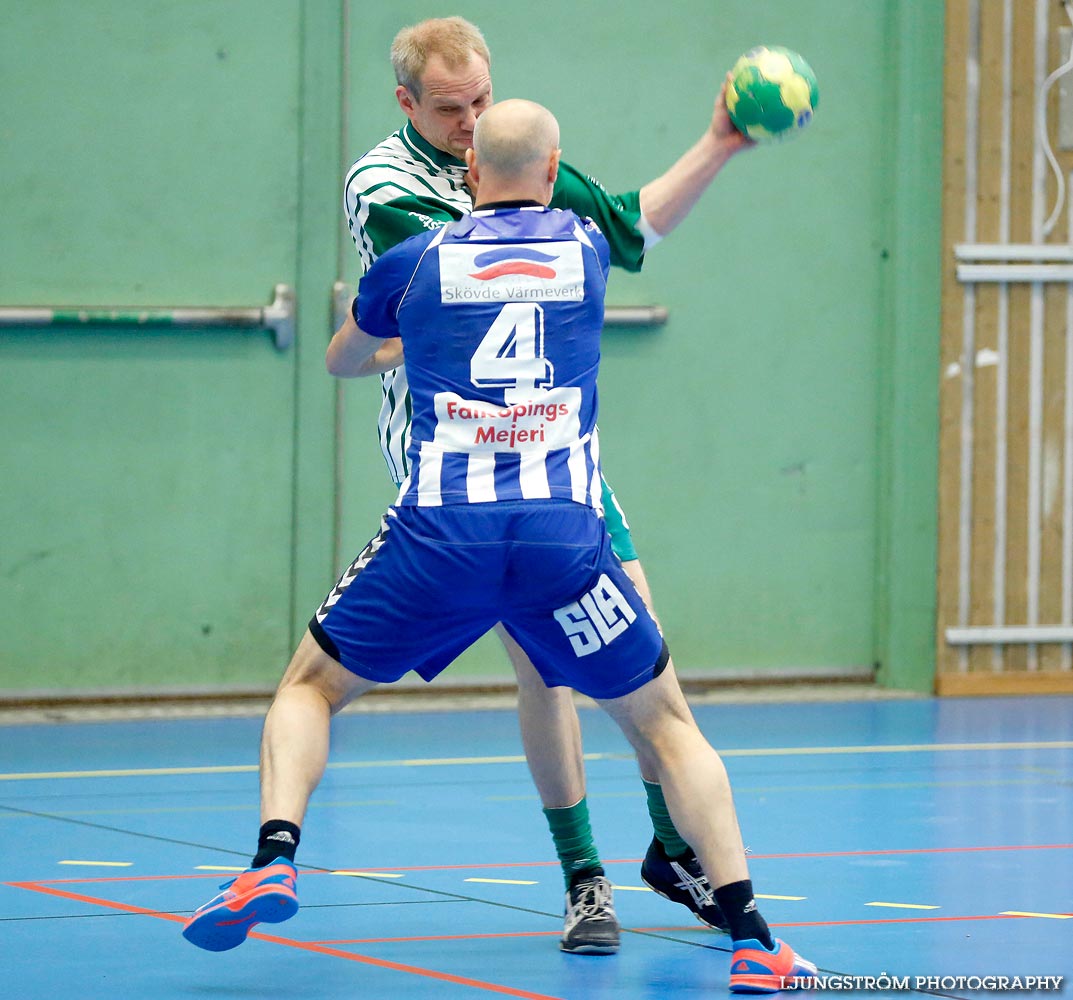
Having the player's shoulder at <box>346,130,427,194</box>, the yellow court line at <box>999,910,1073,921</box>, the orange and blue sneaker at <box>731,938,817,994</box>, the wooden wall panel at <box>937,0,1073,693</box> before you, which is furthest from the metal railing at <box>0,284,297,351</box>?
the orange and blue sneaker at <box>731,938,817,994</box>

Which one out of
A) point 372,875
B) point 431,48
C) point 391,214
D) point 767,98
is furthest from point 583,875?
point 431,48

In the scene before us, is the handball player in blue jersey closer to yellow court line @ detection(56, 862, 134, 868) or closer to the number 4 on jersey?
the number 4 on jersey

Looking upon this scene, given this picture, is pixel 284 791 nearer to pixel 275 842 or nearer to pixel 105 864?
pixel 275 842

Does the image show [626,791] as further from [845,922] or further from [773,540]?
[773,540]

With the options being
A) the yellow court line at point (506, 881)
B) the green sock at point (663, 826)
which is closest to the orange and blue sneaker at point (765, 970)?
the green sock at point (663, 826)

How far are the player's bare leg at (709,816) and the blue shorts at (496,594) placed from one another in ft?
0.30

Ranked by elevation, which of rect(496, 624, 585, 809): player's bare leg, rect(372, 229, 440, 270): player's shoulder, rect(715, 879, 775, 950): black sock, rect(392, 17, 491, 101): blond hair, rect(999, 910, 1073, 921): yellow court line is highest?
rect(392, 17, 491, 101): blond hair

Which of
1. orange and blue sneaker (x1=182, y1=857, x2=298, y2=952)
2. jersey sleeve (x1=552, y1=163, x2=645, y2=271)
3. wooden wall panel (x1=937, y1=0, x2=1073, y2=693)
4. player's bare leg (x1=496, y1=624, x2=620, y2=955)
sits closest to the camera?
orange and blue sneaker (x1=182, y1=857, x2=298, y2=952)

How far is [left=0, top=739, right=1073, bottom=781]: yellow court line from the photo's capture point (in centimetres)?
702

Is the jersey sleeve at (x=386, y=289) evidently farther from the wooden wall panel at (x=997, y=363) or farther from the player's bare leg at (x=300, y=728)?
the wooden wall panel at (x=997, y=363)

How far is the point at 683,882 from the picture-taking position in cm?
446

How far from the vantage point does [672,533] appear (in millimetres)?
9633

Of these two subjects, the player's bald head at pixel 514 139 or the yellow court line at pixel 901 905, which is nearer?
the player's bald head at pixel 514 139

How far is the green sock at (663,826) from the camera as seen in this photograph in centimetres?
448
